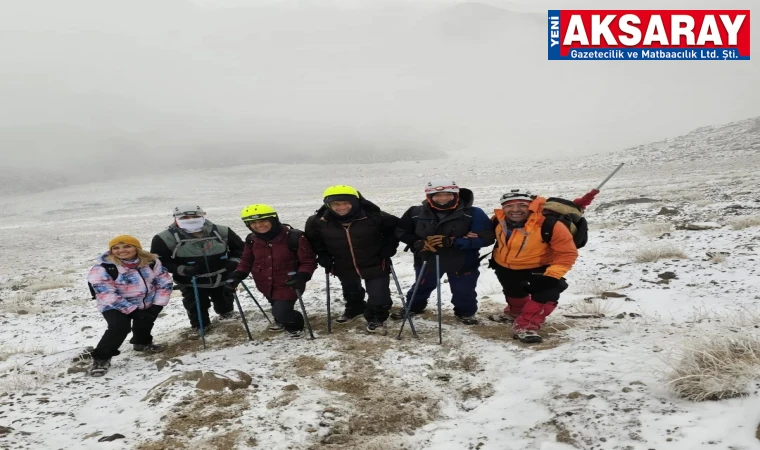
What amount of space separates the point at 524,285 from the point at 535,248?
577 mm

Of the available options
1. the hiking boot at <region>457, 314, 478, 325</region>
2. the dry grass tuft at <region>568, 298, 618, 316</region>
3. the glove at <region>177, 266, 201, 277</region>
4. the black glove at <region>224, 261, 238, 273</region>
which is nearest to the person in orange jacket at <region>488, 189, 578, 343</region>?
the hiking boot at <region>457, 314, 478, 325</region>

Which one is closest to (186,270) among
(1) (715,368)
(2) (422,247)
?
(2) (422,247)

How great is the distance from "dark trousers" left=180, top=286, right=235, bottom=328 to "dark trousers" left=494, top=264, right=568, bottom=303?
14.4 ft

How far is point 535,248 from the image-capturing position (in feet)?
19.2

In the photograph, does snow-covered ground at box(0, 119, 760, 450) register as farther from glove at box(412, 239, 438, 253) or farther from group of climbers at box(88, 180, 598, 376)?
glove at box(412, 239, 438, 253)

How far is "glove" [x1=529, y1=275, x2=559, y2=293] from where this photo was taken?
5.55 metres

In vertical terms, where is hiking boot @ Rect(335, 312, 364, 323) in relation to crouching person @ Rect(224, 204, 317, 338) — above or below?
below

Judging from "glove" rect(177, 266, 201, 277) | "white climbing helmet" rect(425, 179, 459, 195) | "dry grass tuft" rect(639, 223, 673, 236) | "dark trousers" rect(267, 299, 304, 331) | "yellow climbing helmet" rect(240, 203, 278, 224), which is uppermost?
"white climbing helmet" rect(425, 179, 459, 195)

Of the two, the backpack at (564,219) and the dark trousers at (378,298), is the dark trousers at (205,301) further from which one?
the backpack at (564,219)

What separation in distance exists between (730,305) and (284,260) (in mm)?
5833

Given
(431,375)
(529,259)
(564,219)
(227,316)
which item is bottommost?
(227,316)

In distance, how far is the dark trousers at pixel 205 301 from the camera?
23.5 feet

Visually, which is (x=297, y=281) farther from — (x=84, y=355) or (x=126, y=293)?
(x=84, y=355)

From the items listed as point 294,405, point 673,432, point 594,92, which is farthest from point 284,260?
point 594,92
